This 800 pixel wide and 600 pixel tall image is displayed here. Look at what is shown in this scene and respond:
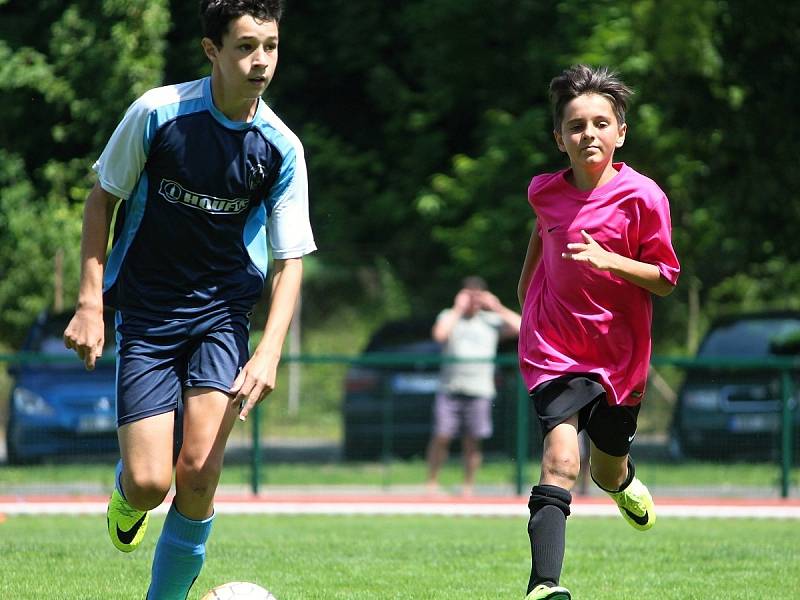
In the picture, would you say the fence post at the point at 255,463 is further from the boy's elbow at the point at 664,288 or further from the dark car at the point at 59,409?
the boy's elbow at the point at 664,288

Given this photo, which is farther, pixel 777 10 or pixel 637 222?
pixel 777 10

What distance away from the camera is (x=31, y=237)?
64.3 ft

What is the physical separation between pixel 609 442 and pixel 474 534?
3947 mm

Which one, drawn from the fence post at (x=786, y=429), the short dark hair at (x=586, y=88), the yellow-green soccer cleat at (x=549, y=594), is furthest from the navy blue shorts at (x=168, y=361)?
the fence post at (x=786, y=429)

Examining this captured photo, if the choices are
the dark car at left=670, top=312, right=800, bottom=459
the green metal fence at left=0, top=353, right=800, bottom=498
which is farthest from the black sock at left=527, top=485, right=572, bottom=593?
the dark car at left=670, top=312, right=800, bottom=459

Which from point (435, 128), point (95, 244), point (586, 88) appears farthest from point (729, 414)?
point (435, 128)

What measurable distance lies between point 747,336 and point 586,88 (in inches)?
432

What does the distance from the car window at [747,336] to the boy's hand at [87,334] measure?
11949 millimetres

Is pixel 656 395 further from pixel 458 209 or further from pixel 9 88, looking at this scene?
pixel 9 88

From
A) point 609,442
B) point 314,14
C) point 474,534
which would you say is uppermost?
point 314,14

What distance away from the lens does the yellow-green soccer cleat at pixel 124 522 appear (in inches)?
220

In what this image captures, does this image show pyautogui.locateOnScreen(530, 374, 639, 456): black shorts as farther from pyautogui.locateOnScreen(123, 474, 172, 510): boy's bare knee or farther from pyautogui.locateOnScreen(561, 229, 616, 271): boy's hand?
pyautogui.locateOnScreen(123, 474, 172, 510): boy's bare knee


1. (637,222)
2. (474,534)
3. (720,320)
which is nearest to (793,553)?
(474,534)

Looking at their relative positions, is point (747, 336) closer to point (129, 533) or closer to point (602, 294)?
point (602, 294)
